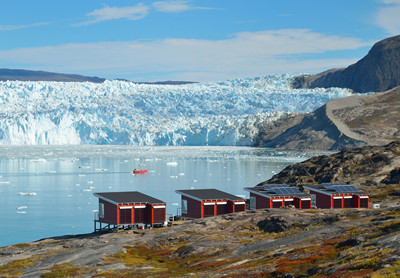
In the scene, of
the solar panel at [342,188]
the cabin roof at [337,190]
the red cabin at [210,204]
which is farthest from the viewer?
the solar panel at [342,188]

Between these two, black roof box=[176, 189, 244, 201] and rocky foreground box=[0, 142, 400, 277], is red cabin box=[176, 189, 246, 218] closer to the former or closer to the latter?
black roof box=[176, 189, 244, 201]

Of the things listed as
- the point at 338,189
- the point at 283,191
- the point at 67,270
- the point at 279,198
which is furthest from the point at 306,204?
the point at 67,270

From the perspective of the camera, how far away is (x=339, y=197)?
174 feet

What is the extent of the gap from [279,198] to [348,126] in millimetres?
138109

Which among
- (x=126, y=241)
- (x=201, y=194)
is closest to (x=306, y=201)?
(x=201, y=194)

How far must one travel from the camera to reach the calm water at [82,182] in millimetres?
58719

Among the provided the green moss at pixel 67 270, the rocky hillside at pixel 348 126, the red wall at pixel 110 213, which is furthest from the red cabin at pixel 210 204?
the rocky hillside at pixel 348 126

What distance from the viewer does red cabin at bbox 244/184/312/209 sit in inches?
2066

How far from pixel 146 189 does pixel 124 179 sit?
48.5 ft

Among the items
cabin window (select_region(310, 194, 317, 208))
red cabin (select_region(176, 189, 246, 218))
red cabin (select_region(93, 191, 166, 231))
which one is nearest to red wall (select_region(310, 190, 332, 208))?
cabin window (select_region(310, 194, 317, 208))

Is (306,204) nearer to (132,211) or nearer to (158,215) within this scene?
(158,215)

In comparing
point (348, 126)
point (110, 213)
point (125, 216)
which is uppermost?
point (348, 126)

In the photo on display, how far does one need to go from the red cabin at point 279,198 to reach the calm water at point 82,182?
12.9 metres

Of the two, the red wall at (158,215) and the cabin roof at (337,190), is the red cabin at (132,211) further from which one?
the cabin roof at (337,190)
